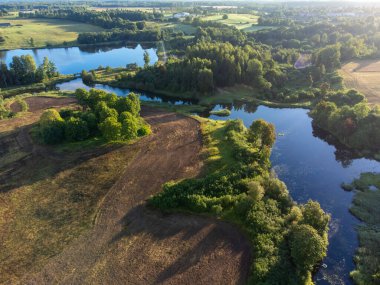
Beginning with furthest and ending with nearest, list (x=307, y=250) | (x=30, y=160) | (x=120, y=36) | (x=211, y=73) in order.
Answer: (x=120, y=36)
(x=211, y=73)
(x=30, y=160)
(x=307, y=250)

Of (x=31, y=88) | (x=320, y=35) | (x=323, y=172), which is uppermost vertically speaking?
(x=31, y=88)

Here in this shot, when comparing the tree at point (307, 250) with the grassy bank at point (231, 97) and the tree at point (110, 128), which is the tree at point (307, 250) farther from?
the grassy bank at point (231, 97)

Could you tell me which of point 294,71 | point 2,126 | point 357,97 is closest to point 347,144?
point 357,97

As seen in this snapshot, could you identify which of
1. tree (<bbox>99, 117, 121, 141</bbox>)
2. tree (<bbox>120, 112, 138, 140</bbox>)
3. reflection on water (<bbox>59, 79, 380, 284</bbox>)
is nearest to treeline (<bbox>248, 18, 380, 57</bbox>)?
reflection on water (<bbox>59, 79, 380, 284</bbox>)

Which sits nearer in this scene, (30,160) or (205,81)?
(30,160)

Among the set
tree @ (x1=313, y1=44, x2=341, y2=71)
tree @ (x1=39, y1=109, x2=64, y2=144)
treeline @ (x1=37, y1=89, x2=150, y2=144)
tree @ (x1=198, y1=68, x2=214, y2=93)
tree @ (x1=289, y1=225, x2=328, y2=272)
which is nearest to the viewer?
tree @ (x1=289, y1=225, x2=328, y2=272)

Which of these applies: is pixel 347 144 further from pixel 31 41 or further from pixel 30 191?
pixel 31 41

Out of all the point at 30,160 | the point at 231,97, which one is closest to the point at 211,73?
the point at 231,97

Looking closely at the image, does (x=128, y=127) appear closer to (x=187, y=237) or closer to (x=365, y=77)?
(x=187, y=237)

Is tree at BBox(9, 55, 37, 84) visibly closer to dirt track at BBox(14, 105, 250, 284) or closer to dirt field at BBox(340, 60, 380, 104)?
dirt track at BBox(14, 105, 250, 284)
